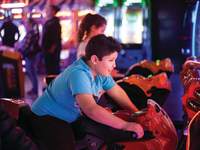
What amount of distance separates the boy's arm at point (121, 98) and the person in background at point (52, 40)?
5.68 m

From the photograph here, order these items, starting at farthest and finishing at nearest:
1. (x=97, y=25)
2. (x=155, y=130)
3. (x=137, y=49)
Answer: (x=137, y=49) → (x=97, y=25) → (x=155, y=130)

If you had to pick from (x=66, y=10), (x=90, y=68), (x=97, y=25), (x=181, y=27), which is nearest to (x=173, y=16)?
(x=181, y=27)

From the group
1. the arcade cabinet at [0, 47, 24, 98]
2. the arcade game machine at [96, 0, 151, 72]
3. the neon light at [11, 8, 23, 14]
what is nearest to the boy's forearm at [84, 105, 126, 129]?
the arcade cabinet at [0, 47, 24, 98]

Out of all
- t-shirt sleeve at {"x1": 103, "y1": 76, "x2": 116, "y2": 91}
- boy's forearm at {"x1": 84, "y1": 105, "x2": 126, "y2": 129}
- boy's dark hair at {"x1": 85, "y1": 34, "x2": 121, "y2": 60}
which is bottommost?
boy's forearm at {"x1": 84, "y1": 105, "x2": 126, "y2": 129}

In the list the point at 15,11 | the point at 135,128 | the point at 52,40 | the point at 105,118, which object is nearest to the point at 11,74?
the point at 52,40

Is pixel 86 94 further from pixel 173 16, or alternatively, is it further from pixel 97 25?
pixel 173 16

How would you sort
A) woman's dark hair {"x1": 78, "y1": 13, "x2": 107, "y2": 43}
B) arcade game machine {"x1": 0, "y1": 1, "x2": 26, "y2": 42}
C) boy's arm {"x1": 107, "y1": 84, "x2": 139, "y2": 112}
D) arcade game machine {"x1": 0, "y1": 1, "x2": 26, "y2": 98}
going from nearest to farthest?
boy's arm {"x1": 107, "y1": 84, "x2": 139, "y2": 112} → woman's dark hair {"x1": 78, "y1": 13, "x2": 107, "y2": 43} → arcade game machine {"x1": 0, "y1": 1, "x2": 26, "y2": 98} → arcade game machine {"x1": 0, "y1": 1, "x2": 26, "y2": 42}

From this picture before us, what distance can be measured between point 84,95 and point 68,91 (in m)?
0.20

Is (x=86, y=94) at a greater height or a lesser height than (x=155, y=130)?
greater

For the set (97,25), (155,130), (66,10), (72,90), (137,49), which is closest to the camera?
(155,130)

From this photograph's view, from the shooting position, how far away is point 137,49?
10172mm

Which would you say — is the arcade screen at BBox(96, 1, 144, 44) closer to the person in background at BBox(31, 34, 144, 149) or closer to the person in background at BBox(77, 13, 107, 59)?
the person in background at BBox(77, 13, 107, 59)

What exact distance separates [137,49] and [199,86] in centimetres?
717

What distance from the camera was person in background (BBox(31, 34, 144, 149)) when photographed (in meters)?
2.53
